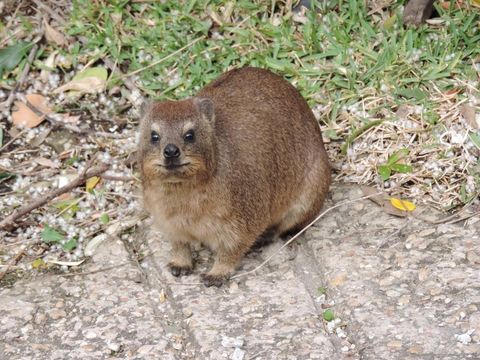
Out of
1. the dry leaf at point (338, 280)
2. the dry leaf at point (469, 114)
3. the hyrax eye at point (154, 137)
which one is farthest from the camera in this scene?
the dry leaf at point (469, 114)

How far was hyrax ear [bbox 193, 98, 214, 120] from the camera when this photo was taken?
16.3ft

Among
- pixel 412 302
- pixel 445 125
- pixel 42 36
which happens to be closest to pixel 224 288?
pixel 412 302

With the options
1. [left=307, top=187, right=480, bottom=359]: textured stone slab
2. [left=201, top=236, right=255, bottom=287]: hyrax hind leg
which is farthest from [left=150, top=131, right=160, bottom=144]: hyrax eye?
[left=307, top=187, right=480, bottom=359]: textured stone slab

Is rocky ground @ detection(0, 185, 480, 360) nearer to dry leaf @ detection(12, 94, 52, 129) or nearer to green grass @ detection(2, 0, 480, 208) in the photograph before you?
green grass @ detection(2, 0, 480, 208)

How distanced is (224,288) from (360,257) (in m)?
0.83

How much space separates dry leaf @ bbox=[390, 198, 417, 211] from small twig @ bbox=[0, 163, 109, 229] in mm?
1992

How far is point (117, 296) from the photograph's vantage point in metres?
5.19

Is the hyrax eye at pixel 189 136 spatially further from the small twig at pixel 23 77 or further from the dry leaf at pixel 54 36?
the dry leaf at pixel 54 36

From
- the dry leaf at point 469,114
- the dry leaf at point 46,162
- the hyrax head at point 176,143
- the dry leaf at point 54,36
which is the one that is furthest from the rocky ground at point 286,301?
the dry leaf at point 54,36

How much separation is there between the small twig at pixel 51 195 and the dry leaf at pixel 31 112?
72 cm

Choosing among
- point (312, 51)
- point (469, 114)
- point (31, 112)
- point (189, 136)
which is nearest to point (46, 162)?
point (31, 112)

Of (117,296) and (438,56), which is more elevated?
(438,56)

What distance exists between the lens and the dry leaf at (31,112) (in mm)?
6574

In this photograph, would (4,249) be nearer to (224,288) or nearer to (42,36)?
(224,288)
